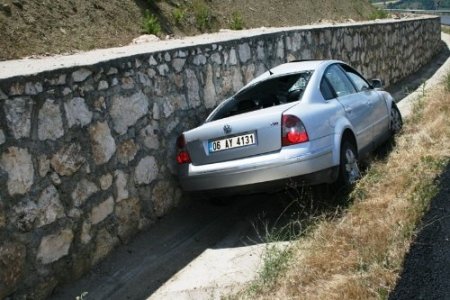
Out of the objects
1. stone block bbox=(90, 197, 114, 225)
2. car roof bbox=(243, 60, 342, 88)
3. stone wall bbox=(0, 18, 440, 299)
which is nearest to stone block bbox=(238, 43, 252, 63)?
stone wall bbox=(0, 18, 440, 299)

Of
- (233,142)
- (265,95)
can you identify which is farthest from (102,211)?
(265,95)

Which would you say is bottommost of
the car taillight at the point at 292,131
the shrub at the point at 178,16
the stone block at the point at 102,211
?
the stone block at the point at 102,211

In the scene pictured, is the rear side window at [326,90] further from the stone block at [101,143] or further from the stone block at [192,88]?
the stone block at [101,143]

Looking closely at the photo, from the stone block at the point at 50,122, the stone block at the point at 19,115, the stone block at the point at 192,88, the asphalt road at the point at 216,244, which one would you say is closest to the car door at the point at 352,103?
the asphalt road at the point at 216,244

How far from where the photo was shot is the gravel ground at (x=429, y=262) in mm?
3723

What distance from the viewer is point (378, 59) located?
1416 centimetres

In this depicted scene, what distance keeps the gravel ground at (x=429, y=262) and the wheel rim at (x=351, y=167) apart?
1.14 metres

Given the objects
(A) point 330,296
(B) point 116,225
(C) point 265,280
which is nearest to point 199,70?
(B) point 116,225

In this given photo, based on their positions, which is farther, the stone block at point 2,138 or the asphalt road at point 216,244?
the stone block at point 2,138

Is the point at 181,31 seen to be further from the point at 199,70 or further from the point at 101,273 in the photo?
the point at 101,273

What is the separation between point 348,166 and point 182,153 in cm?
174

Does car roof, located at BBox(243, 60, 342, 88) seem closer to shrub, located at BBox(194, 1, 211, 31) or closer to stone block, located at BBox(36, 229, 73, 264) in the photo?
stone block, located at BBox(36, 229, 73, 264)

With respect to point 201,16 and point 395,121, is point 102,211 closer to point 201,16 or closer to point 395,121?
point 395,121

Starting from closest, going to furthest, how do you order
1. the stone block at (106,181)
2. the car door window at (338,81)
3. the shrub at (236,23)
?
the stone block at (106,181) → the car door window at (338,81) → the shrub at (236,23)
